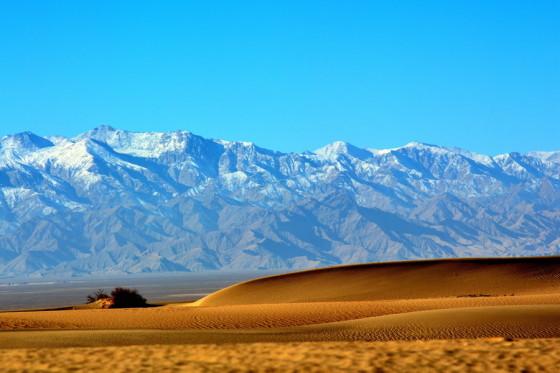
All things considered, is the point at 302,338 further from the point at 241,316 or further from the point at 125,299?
the point at 125,299

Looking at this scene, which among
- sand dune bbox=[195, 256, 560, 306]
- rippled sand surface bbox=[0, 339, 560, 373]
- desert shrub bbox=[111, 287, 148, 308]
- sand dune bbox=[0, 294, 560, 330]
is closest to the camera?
rippled sand surface bbox=[0, 339, 560, 373]

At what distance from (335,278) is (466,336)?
95.7 feet

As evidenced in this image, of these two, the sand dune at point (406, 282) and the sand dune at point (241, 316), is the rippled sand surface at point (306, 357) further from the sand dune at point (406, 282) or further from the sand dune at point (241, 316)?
the sand dune at point (406, 282)

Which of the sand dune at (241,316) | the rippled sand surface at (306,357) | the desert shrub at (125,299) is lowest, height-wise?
the rippled sand surface at (306,357)

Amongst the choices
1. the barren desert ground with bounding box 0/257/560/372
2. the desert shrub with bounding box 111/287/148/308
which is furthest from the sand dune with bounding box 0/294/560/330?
the desert shrub with bounding box 111/287/148/308

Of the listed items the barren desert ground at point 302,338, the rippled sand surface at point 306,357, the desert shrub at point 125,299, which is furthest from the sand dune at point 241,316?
the desert shrub at point 125,299

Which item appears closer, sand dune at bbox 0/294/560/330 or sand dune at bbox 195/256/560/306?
sand dune at bbox 0/294/560/330

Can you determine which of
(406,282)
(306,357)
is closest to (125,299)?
(406,282)

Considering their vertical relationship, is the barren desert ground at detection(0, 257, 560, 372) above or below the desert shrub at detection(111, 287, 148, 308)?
below

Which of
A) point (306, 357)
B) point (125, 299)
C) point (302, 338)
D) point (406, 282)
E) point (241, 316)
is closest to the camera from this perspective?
point (306, 357)

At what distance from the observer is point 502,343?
18.1 m

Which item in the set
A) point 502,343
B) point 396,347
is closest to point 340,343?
point 396,347

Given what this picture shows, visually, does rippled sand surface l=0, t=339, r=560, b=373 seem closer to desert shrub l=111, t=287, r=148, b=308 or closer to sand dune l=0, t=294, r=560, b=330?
sand dune l=0, t=294, r=560, b=330

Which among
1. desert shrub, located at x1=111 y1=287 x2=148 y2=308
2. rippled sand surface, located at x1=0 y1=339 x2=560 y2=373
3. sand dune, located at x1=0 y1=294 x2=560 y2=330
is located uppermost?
desert shrub, located at x1=111 y1=287 x2=148 y2=308
